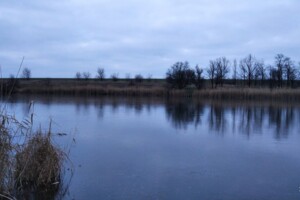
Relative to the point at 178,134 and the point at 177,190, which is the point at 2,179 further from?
the point at 178,134

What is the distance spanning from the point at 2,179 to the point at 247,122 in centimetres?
1273

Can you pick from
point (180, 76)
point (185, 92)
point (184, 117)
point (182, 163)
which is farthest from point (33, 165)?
point (180, 76)

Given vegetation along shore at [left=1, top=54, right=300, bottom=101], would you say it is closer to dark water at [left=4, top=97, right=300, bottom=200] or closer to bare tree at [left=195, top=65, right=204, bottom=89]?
bare tree at [left=195, top=65, right=204, bottom=89]

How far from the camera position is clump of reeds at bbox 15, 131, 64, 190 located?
584 centimetres

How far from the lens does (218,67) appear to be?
55812mm

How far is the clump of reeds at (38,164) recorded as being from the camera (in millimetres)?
5836

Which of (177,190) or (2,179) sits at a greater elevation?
(2,179)

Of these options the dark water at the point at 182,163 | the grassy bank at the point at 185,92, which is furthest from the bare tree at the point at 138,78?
the dark water at the point at 182,163

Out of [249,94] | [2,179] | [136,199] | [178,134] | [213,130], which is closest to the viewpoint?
[2,179]

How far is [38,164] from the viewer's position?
5926 millimetres

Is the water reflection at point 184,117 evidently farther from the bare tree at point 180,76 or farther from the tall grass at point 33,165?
the bare tree at point 180,76

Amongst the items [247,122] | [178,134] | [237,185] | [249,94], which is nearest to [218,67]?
[249,94]

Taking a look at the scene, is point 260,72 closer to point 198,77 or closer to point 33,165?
point 198,77

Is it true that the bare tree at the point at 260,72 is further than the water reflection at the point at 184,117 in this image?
Yes
